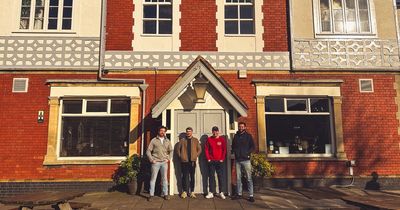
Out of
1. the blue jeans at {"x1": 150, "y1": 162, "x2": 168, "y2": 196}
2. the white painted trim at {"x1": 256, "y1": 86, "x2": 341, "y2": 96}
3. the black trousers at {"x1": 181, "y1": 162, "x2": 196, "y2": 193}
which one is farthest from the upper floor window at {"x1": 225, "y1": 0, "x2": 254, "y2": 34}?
the blue jeans at {"x1": 150, "y1": 162, "x2": 168, "y2": 196}

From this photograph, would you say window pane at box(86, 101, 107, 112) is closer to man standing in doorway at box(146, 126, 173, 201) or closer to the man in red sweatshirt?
man standing in doorway at box(146, 126, 173, 201)

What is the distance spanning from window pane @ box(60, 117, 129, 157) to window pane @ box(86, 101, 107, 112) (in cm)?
25

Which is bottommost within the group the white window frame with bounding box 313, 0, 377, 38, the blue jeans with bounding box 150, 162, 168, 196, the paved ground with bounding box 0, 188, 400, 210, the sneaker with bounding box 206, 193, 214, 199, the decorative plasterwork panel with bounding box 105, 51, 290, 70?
the paved ground with bounding box 0, 188, 400, 210

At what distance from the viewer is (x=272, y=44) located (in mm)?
11500

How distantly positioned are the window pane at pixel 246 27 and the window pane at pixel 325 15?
226 cm

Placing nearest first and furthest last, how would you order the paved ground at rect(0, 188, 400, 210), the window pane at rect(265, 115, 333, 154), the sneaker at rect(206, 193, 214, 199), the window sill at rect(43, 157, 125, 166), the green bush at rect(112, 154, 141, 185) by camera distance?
the paved ground at rect(0, 188, 400, 210)
the sneaker at rect(206, 193, 214, 199)
the green bush at rect(112, 154, 141, 185)
the window sill at rect(43, 157, 125, 166)
the window pane at rect(265, 115, 333, 154)

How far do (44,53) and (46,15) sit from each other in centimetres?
127

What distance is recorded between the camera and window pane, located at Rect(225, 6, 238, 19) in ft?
38.7

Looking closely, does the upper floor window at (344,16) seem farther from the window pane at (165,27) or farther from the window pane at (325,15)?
the window pane at (165,27)

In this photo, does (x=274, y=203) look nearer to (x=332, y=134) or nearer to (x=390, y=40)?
(x=332, y=134)

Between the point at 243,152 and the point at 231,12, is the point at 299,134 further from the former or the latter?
the point at 231,12

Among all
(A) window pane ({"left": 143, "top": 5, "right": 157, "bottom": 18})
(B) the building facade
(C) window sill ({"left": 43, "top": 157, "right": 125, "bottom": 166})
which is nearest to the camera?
(C) window sill ({"left": 43, "top": 157, "right": 125, "bottom": 166})

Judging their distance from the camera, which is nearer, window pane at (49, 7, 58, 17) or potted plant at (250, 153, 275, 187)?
potted plant at (250, 153, 275, 187)

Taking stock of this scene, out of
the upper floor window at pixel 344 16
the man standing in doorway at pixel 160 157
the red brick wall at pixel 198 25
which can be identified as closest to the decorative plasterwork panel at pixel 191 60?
the red brick wall at pixel 198 25
